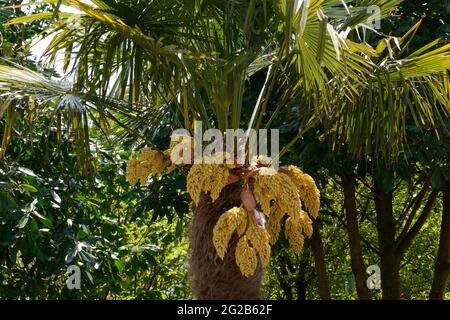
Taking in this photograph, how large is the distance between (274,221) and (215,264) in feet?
→ 1.47

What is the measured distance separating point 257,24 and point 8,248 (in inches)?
128

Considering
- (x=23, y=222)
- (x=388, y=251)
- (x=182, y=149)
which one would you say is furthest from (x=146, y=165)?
(x=388, y=251)

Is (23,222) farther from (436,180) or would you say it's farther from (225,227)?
(436,180)

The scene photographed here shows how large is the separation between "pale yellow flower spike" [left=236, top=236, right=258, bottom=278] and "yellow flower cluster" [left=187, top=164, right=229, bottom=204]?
0.32 meters

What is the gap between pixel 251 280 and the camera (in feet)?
15.5

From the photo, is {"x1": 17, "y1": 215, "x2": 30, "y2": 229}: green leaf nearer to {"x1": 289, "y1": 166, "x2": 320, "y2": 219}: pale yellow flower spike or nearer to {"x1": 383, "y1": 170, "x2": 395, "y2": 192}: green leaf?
{"x1": 289, "y1": 166, "x2": 320, "y2": 219}: pale yellow flower spike

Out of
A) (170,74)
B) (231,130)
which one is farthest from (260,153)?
(170,74)

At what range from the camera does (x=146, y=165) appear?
498cm

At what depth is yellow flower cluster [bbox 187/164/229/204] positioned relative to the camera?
4.46 m

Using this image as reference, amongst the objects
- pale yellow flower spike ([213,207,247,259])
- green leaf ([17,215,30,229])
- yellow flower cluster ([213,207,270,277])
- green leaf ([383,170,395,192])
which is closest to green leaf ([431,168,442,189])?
green leaf ([383,170,395,192])

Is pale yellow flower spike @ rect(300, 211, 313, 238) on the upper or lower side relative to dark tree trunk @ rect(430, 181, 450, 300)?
lower

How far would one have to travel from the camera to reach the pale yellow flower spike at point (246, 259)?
175 inches

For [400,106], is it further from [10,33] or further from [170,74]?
[10,33]

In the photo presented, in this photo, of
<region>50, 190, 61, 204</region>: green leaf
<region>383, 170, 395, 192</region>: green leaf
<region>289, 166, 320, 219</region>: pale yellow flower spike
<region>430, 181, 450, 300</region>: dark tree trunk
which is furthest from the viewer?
<region>430, 181, 450, 300</region>: dark tree trunk
